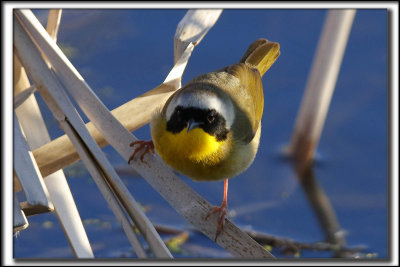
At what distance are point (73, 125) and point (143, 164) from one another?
1.13 ft

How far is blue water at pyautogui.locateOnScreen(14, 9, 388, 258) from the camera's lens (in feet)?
11.7

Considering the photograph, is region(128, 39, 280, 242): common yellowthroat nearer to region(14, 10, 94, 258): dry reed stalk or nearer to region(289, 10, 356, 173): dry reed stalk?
region(14, 10, 94, 258): dry reed stalk

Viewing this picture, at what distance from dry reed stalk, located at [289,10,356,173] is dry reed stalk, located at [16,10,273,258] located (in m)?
1.53

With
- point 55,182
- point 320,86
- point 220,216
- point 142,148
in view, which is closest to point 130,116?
point 142,148

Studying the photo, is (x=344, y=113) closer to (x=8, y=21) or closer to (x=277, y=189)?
(x=277, y=189)

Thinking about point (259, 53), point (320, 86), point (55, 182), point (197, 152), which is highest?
point (320, 86)

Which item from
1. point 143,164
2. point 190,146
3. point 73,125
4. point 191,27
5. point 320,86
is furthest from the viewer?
point 320,86

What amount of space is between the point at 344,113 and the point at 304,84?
36 cm

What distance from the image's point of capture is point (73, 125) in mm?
2270

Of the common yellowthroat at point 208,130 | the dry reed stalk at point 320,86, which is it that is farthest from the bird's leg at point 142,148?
the dry reed stalk at point 320,86

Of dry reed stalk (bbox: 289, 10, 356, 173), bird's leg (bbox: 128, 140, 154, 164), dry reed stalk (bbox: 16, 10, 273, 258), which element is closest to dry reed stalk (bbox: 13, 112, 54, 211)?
dry reed stalk (bbox: 16, 10, 273, 258)

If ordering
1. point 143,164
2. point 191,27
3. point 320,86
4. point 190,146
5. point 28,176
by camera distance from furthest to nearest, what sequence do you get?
point 320,86
point 191,27
point 190,146
point 143,164
point 28,176

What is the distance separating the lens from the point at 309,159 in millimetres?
3967

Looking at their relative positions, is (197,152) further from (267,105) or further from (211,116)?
(267,105)
